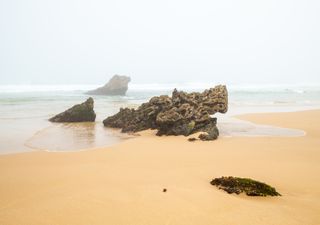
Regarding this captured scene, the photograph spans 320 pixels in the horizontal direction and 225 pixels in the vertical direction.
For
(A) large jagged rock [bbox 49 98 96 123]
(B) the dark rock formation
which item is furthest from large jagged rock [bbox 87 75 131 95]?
(B) the dark rock formation

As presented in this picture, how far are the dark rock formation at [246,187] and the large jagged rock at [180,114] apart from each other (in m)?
6.70

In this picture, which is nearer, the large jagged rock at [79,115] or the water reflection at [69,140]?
the water reflection at [69,140]

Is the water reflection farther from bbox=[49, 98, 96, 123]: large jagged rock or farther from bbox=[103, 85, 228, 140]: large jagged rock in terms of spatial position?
bbox=[49, 98, 96, 123]: large jagged rock

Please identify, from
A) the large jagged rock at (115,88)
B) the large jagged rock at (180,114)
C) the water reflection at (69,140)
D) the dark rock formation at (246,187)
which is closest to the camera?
the dark rock formation at (246,187)

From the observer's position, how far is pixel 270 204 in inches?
228

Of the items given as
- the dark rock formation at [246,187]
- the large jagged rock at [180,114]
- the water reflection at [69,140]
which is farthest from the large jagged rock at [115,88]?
the dark rock formation at [246,187]

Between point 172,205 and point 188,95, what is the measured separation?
39.7 feet

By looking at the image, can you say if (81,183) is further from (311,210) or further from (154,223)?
(311,210)

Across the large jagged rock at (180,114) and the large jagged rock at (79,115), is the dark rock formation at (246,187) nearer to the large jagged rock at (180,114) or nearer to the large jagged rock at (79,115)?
the large jagged rock at (180,114)

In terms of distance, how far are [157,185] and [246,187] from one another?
2078 millimetres

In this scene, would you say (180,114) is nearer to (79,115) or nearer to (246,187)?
(246,187)

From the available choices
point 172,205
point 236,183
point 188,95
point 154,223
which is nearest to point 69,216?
point 154,223

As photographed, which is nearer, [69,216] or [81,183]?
[69,216]

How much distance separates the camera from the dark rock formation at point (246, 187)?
634 cm
